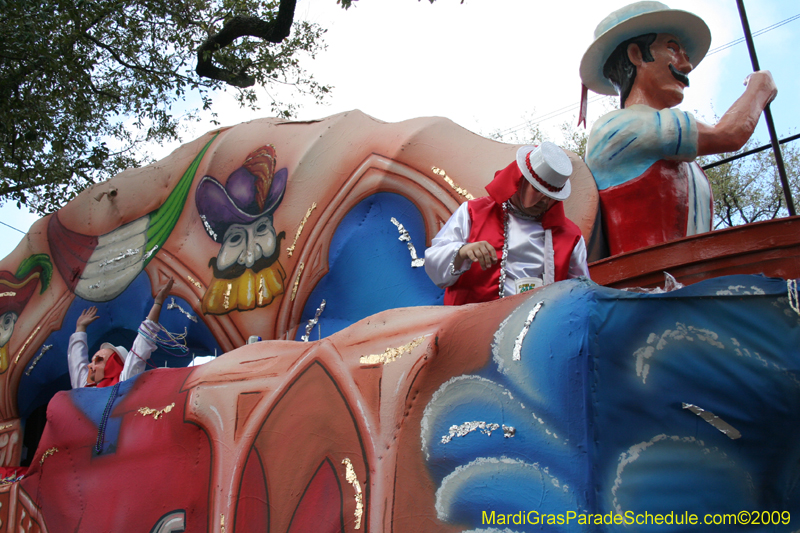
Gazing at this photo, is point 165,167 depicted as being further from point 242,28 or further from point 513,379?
point 513,379

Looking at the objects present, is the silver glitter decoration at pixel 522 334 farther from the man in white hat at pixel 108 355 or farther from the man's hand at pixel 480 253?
the man in white hat at pixel 108 355

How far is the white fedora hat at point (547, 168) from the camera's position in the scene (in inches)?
97.7

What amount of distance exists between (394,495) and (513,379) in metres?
0.55

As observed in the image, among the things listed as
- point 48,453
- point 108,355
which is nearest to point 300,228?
point 108,355

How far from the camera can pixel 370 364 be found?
234 cm

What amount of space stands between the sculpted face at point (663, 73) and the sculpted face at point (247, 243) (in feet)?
7.48

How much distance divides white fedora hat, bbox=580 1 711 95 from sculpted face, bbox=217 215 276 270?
2.13 m

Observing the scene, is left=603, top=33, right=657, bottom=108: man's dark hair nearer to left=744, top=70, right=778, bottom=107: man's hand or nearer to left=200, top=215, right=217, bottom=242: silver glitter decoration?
left=744, top=70, right=778, bottom=107: man's hand

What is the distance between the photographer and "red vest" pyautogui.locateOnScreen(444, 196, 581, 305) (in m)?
2.60

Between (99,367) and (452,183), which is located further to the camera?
(99,367)

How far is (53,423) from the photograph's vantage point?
337 centimetres

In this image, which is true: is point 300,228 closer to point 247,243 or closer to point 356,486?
point 247,243

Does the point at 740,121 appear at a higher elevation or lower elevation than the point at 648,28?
lower

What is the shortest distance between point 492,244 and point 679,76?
1510 mm
